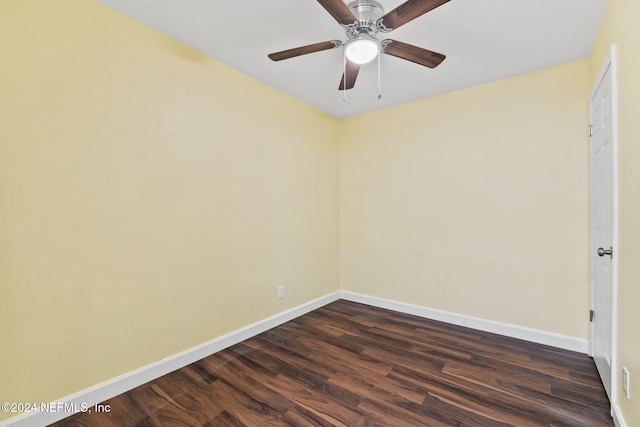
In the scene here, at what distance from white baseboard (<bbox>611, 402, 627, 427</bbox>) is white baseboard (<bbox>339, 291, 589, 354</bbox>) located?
0.91m

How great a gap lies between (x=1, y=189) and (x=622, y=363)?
3.35m

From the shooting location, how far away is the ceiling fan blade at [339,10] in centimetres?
131

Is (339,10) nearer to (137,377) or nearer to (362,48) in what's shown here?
(362,48)

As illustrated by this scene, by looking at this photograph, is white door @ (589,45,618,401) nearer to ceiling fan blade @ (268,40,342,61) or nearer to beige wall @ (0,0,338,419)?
ceiling fan blade @ (268,40,342,61)

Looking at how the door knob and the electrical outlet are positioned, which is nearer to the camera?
the electrical outlet

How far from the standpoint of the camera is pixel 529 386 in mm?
1915

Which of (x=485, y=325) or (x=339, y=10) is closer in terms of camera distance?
(x=339, y=10)

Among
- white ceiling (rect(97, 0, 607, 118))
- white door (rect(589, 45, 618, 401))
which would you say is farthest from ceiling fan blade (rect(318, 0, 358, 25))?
white door (rect(589, 45, 618, 401))

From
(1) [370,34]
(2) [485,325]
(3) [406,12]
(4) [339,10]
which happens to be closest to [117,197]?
(4) [339,10]

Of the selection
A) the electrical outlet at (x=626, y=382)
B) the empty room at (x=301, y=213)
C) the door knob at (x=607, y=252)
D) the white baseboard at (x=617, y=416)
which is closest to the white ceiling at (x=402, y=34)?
the empty room at (x=301, y=213)

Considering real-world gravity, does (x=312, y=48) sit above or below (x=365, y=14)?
below

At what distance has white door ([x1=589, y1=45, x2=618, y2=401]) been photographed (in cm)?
163

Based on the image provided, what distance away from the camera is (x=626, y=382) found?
1.40m

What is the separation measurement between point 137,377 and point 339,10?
2.58 meters
